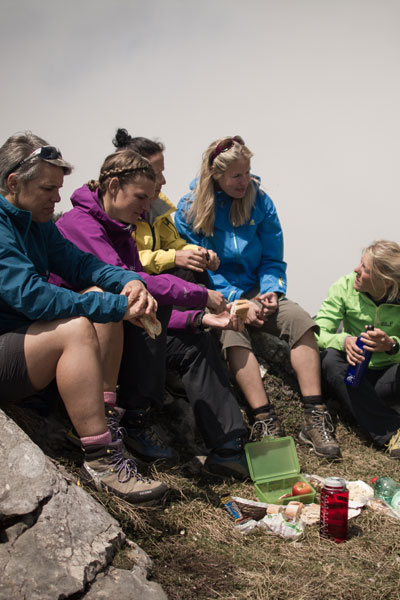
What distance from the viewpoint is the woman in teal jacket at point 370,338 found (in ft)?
15.5

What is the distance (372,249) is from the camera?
16.0 feet

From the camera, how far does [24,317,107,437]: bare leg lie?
2.91 meters

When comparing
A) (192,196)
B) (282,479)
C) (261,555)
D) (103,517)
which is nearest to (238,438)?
(282,479)

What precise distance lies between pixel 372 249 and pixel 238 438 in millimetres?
1994

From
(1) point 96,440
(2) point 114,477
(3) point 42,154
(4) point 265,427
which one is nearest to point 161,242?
(4) point 265,427

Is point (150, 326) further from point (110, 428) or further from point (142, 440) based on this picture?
point (142, 440)

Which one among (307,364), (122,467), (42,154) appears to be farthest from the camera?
(307,364)

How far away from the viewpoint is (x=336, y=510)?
3.17 metres

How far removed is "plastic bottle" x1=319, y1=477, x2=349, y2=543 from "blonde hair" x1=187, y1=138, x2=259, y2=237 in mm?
2568

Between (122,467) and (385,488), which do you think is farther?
(385,488)

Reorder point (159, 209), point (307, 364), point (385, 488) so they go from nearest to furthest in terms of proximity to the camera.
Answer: point (385, 488)
point (307, 364)
point (159, 209)

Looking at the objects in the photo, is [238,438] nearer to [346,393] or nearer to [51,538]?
[346,393]

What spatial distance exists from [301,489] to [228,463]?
19.9 inches

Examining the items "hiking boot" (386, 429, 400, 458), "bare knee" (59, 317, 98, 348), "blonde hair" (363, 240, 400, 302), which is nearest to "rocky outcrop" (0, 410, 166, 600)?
"bare knee" (59, 317, 98, 348)
